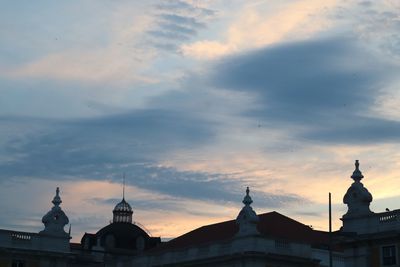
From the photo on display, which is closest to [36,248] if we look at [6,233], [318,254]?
[6,233]

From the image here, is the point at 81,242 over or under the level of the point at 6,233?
over

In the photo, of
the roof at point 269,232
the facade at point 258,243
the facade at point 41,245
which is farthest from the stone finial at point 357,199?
the facade at point 41,245

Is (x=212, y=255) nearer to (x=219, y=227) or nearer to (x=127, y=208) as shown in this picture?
(x=219, y=227)

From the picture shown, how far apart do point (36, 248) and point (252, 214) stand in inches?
789

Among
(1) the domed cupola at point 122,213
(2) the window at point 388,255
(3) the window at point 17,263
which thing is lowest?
(2) the window at point 388,255

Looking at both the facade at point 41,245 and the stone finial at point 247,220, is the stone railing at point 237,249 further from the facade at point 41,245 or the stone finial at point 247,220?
the facade at point 41,245

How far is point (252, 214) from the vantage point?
79.8 m

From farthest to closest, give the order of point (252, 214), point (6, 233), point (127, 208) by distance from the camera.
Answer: point (127, 208) < point (6, 233) < point (252, 214)

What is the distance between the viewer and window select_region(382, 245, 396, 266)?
236 feet

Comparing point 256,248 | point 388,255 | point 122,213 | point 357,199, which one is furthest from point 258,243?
point 122,213

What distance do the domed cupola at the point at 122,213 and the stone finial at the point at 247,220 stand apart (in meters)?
54.3

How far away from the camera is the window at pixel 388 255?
71938 millimetres

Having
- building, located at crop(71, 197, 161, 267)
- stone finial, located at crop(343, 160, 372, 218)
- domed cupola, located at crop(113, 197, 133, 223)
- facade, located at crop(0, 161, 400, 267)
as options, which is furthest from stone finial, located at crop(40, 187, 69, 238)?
domed cupola, located at crop(113, 197, 133, 223)

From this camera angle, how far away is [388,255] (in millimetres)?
72375
